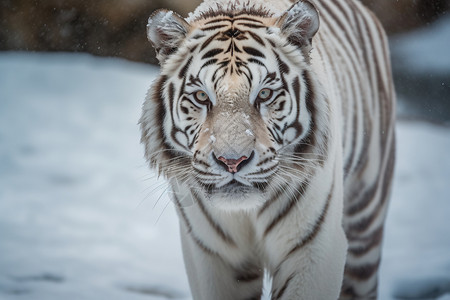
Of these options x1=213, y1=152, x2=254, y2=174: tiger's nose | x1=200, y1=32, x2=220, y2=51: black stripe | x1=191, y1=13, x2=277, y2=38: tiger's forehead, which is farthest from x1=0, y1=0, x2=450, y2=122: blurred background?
x1=213, y1=152, x2=254, y2=174: tiger's nose

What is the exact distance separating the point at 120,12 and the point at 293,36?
5.36 m

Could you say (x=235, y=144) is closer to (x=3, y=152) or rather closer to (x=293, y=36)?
(x=293, y=36)

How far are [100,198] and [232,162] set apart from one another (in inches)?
147

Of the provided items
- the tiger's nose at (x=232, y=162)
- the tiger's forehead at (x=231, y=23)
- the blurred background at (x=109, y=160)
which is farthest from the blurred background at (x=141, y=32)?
the tiger's nose at (x=232, y=162)

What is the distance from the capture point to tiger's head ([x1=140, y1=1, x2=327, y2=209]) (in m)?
2.16

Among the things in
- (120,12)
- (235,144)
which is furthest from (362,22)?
(120,12)

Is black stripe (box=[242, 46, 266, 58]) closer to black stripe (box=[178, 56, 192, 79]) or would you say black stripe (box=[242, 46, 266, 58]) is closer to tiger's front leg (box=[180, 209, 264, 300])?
black stripe (box=[178, 56, 192, 79])

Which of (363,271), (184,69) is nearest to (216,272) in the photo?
(184,69)

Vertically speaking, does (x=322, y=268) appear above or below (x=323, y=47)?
below

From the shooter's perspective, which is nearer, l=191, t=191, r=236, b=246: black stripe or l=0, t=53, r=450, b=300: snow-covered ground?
l=191, t=191, r=236, b=246: black stripe

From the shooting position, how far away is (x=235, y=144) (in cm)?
211

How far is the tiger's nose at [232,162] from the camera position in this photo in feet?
6.89

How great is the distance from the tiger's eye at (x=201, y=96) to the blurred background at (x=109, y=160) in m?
0.90

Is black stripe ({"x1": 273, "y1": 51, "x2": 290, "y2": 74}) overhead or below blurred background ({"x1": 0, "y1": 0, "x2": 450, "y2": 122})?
below
